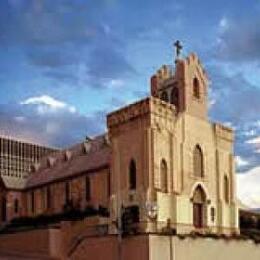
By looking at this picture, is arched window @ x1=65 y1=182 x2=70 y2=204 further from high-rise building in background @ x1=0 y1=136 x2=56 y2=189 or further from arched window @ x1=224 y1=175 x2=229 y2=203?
high-rise building in background @ x1=0 y1=136 x2=56 y2=189

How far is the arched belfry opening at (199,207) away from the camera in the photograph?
54.5 meters

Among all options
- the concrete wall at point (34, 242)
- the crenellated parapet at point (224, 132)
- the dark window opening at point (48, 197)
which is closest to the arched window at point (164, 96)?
the crenellated parapet at point (224, 132)

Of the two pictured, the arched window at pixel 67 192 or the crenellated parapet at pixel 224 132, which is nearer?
the crenellated parapet at pixel 224 132

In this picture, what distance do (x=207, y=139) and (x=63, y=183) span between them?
16.1 metres

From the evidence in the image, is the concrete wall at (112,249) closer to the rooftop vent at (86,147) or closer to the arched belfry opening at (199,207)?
the arched belfry opening at (199,207)

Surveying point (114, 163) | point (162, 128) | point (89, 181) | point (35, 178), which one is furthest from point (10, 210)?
point (162, 128)

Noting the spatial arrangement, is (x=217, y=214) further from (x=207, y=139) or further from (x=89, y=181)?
(x=89, y=181)

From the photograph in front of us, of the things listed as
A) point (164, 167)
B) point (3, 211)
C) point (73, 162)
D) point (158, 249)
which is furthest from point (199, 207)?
point (3, 211)

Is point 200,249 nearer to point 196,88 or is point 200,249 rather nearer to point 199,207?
point 199,207

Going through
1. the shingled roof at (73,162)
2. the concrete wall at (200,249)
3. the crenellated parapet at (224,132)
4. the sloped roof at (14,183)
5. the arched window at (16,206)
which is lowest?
the concrete wall at (200,249)

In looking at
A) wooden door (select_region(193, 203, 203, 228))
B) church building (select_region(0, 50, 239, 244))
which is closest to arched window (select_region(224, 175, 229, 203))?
church building (select_region(0, 50, 239, 244))

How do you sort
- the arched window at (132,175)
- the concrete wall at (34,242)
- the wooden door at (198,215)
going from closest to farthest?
1. the arched window at (132,175)
2. the concrete wall at (34,242)
3. the wooden door at (198,215)

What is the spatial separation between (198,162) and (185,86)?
6.62 m

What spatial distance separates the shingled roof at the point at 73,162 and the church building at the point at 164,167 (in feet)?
0.52
